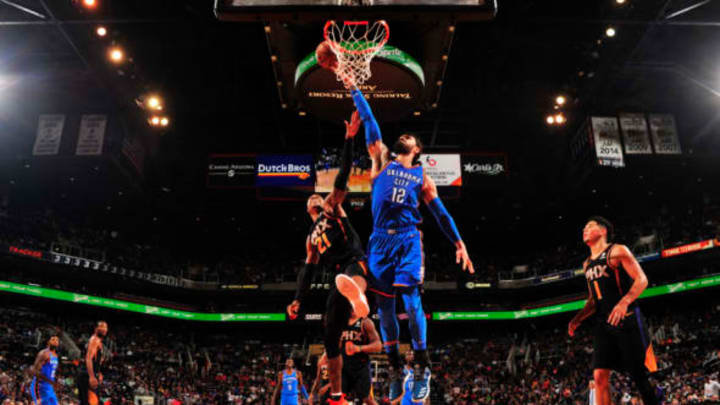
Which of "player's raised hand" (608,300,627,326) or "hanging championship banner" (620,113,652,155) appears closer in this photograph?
"player's raised hand" (608,300,627,326)

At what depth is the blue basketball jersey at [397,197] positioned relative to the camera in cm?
505

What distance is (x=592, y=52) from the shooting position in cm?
1831

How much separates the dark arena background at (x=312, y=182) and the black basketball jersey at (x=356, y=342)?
0.07 metres

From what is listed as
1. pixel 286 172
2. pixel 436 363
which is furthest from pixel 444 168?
pixel 436 363

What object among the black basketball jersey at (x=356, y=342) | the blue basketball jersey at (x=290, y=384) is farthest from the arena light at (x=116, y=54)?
the black basketball jersey at (x=356, y=342)

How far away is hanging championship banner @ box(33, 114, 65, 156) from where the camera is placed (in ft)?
69.5

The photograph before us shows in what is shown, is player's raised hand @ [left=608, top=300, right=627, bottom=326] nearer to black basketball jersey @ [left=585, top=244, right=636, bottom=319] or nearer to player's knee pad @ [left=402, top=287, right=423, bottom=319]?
black basketball jersey @ [left=585, top=244, right=636, bottom=319]

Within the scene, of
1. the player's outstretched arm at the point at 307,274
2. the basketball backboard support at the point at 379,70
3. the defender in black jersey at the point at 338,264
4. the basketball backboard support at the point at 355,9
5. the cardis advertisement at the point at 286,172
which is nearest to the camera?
the defender in black jersey at the point at 338,264

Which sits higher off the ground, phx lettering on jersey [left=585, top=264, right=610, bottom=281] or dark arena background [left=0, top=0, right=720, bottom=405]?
dark arena background [left=0, top=0, right=720, bottom=405]

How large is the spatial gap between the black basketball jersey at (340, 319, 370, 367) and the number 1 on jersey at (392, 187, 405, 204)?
293 centimetres

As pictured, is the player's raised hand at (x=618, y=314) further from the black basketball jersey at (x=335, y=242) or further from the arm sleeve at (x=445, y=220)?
the black basketball jersey at (x=335, y=242)

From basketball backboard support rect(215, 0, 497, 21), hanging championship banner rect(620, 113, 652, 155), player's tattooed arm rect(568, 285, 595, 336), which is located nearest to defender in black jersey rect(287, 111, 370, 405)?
basketball backboard support rect(215, 0, 497, 21)

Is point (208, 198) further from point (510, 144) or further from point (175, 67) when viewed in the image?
point (510, 144)

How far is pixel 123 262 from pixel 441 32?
75.3 ft
